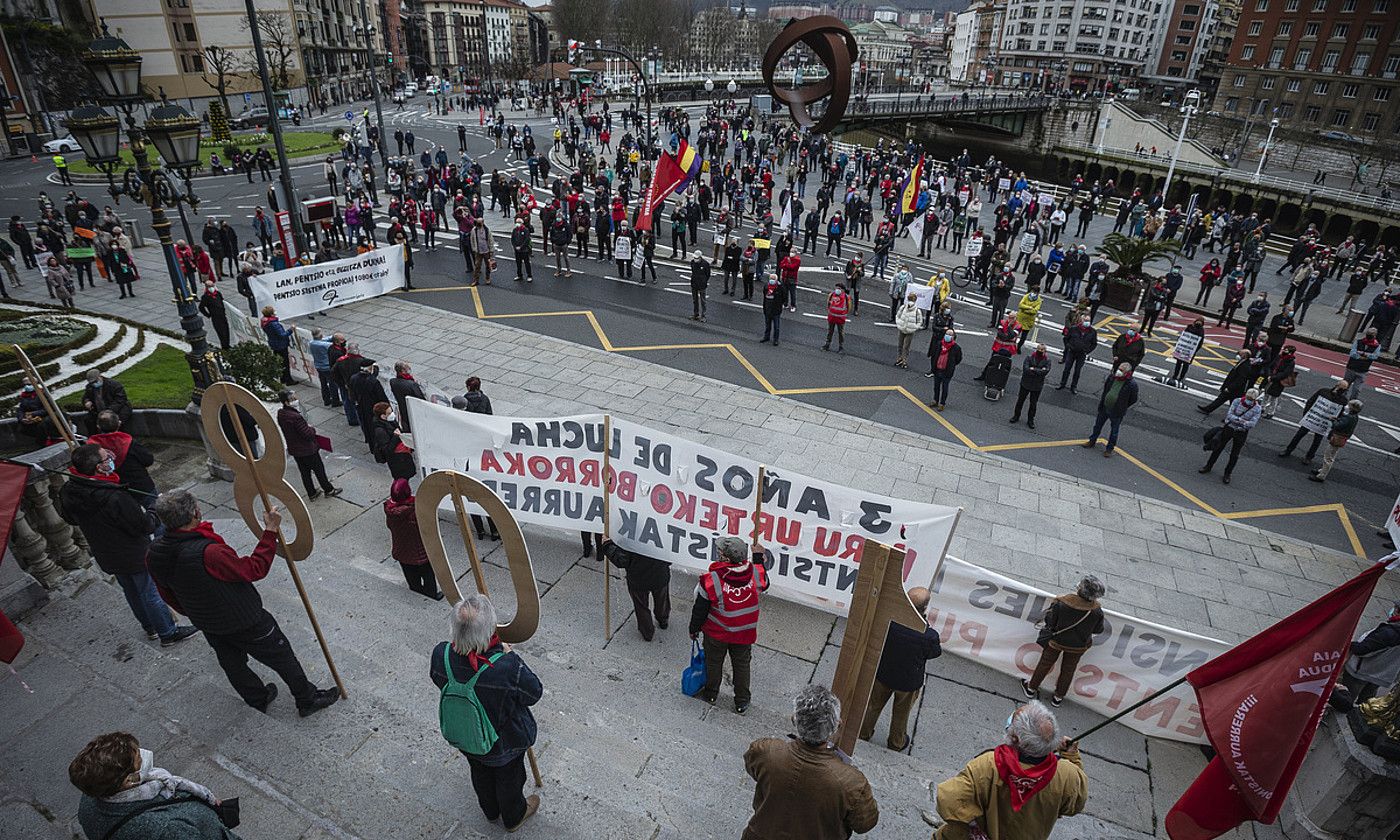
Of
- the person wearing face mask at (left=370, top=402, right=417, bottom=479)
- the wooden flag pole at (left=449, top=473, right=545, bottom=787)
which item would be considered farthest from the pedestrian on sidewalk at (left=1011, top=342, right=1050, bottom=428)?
the wooden flag pole at (left=449, top=473, right=545, bottom=787)

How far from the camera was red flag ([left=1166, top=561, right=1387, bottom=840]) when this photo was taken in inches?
153

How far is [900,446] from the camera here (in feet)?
40.0

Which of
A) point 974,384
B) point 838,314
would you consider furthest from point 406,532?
point 974,384

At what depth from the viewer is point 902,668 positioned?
215 inches

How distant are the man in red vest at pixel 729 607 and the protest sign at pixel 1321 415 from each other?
12614mm

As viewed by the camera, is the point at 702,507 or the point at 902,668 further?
the point at 702,507

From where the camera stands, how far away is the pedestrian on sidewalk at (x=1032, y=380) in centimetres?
1280

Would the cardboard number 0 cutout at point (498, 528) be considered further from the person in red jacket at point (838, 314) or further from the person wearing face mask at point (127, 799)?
the person in red jacket at point (838, 314)

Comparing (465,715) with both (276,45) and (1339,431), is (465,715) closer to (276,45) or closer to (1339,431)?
(1339,431)

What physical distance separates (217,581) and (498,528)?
1.92m

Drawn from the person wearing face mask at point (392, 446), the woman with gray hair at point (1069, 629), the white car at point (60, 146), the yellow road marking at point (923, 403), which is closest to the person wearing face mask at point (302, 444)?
the person wearing face mask at point (392, 446)

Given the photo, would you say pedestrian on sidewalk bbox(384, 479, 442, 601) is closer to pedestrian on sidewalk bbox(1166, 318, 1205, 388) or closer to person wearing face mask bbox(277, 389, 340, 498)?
person wearing face mask bbox(277, 389, 340, 498)

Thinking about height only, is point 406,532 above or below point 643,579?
above

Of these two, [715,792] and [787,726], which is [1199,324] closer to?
[787,726]
